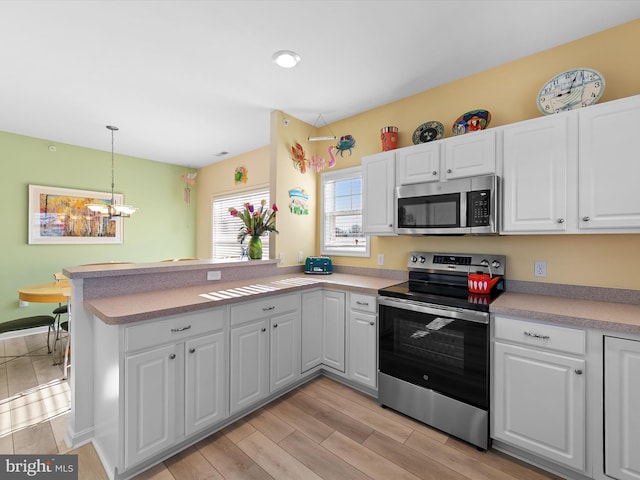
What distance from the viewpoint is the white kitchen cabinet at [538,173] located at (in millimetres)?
1865

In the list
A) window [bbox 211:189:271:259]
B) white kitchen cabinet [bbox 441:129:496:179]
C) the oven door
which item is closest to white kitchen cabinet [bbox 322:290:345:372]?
the oven door

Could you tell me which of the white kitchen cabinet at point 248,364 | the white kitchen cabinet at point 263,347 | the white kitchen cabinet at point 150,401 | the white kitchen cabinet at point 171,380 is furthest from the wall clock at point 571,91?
the white kitchen cabinet at point 150,401

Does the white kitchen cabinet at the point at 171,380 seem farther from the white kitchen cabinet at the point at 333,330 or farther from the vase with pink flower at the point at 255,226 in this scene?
the vase with pink flower at the point at 255,226

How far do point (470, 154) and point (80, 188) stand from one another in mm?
5409

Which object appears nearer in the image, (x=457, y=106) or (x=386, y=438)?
Answer: (x=386, y=438)

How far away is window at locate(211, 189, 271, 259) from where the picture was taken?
5.20 m

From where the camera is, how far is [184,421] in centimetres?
181

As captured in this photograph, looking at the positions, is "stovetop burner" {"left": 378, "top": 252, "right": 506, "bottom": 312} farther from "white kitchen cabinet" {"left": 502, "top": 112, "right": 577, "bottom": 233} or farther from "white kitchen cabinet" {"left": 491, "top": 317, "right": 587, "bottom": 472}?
"white kitchen cabinet" {"left": 502, "top": 112, "right": 577, "bottom": 233}

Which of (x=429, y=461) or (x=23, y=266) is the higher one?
(x=23, y=266)

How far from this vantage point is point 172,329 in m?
1.74

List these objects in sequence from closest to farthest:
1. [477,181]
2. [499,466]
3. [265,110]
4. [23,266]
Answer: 1. [499,466]
2. [477,181]
3. [265,110]
4. [23,266]

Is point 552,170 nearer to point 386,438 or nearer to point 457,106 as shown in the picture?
point 457,106

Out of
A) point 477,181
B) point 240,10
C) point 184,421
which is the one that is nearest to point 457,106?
point 477,181

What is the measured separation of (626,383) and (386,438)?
1.36 meters
